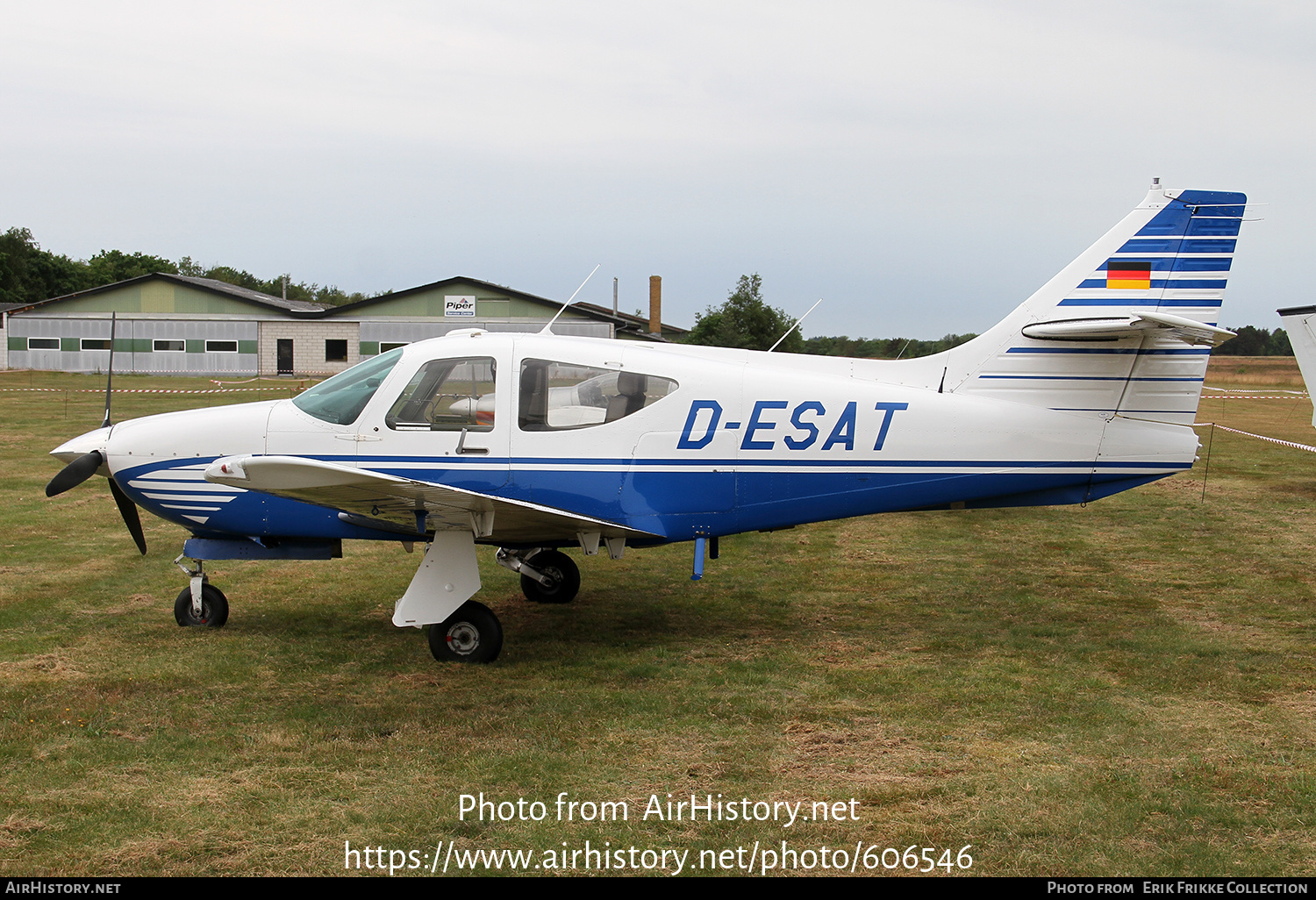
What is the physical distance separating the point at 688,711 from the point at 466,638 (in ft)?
5.81

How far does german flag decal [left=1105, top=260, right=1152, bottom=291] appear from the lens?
707 centimetres

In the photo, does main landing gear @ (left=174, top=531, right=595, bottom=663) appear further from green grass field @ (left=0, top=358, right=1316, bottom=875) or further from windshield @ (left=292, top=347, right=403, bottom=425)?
windshield @ (left=292, top=347, right=403, bottom=425)

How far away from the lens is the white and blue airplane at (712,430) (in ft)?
22.2

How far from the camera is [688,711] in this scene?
223 inches

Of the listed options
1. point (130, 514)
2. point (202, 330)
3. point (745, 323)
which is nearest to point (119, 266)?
point (202, 330)

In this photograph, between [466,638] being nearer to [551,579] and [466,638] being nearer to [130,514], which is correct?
[551,579]

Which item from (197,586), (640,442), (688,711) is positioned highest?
(640,442)

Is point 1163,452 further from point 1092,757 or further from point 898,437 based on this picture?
point 1092,757

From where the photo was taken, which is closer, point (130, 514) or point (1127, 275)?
point (1127, 275)

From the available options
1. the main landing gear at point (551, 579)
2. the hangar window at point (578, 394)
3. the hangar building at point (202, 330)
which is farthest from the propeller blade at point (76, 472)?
the hangar building at point (202, 330)

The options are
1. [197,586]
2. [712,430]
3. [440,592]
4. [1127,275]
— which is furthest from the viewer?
[197,586]

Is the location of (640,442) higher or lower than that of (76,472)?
higher

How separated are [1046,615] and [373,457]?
17.8 feet
